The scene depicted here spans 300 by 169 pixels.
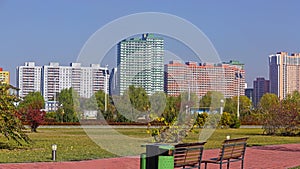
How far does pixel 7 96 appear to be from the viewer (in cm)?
1578

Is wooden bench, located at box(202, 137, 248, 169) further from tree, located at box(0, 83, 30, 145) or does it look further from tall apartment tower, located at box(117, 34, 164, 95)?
tree, located at box(0, 83, 30, 145)

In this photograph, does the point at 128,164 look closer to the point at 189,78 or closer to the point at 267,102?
the point at 189,78

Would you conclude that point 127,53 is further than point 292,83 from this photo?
No

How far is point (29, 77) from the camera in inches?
3954

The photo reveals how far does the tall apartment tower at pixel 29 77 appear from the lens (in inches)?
3939

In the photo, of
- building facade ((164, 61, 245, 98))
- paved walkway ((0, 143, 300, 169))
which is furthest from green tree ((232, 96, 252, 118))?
paved walkway ((0, 143, 300, 169))

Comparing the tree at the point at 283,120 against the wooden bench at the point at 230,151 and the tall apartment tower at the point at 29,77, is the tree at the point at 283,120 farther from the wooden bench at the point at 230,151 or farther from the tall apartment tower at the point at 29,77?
the tall apartment tower at the point at 29,77

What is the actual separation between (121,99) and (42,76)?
293 ft

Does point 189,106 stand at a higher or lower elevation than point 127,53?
lower

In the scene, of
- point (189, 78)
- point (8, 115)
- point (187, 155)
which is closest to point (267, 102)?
point (189, 78)

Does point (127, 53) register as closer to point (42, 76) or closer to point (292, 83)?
point (42, 76)

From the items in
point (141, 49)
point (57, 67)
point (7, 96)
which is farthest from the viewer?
point (57, 67)

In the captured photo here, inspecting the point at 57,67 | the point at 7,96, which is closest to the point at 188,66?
the point at 7,96

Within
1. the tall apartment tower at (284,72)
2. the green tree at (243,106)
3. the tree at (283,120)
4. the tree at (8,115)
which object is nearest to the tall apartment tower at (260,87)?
the tall apartment tower at (284,72)
